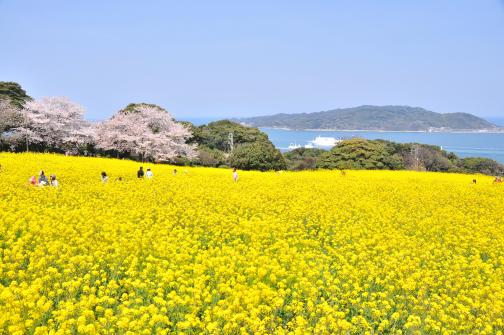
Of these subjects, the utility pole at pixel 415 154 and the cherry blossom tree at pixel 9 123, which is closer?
the cherry blossom tree at pixel 9 123

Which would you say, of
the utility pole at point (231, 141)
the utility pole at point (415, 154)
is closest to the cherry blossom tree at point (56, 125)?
the utility pole at point (231, 141)

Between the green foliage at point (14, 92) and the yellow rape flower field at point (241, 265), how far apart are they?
1270 inches

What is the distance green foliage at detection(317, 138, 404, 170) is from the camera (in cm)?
5172

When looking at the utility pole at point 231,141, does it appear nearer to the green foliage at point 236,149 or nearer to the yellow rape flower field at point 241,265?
the green foliage at point 236,149

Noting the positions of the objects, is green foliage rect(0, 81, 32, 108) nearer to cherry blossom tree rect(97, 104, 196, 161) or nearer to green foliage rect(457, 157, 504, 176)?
cherry blossom tree rect(97, 104, 196, 161)

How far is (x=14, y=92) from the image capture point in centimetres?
5041

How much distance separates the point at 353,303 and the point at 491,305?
2.53 meters

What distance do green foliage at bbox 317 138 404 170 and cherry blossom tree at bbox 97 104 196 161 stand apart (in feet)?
57.5

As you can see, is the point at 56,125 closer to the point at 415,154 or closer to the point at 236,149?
the point at 236,149

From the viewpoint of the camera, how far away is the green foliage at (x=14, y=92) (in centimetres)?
4734

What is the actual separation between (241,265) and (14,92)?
50.4 meters

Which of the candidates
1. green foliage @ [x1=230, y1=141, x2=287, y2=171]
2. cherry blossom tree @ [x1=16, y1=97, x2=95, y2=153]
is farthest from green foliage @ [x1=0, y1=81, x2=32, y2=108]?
green foliage @ [x1=230, y1=141, x2=287, y2=171]

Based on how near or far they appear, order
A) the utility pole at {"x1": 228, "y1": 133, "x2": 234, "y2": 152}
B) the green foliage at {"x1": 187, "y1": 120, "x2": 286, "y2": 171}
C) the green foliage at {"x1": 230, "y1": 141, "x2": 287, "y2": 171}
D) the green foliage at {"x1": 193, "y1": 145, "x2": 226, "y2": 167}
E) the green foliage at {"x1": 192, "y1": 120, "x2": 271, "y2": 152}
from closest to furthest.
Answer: the green foliage at {"x1": 230, "y1": 141, "x2": 287, "y2": 171}
the green foliage at {"x1": 187, "y1": 120, "x2": 286, "y2": 171}
the green foliage at {"x1": 193, "y1": 145, "x2": 226, "y2": 167}
the utility pole at {"x1": 228, "y1": 133, "x2": 234, "y2": 152}
the green foliage at {"x1": 192, "y1": 120, "x2": 271, "y2": 152}

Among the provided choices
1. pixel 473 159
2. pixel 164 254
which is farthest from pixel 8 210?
pixel 473 159
